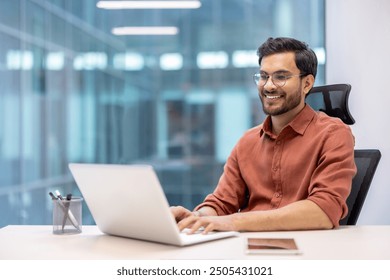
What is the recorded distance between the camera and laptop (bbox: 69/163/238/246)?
4.33 ft

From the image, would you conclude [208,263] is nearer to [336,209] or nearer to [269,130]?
[336,209]

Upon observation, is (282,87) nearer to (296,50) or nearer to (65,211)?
(296,50)

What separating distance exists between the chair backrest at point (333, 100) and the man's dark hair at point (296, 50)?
0.20 meters

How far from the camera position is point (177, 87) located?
13.5ft

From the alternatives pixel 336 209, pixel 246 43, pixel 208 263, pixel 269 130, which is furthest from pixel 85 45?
pixel 208 263

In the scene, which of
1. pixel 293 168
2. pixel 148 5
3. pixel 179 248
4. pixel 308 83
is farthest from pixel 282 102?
pixel 148 5

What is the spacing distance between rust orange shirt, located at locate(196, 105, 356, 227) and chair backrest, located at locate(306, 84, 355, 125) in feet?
0.58

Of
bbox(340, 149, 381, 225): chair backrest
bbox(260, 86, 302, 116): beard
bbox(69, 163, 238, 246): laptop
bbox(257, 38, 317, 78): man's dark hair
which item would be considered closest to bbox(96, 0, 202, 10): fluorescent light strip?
bbox(257, 38, 317, 78): man's dark hair

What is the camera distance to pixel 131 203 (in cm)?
141

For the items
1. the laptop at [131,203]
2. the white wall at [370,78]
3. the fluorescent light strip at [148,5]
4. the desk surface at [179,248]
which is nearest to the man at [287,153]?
the desk surface at [179,248]

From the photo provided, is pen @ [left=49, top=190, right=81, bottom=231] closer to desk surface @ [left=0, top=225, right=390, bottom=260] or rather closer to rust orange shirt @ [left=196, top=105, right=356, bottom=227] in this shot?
desk surface @ [left=0, top=225, right=390, bottom=260]

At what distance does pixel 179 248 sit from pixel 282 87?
102 cm

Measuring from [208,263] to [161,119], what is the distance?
2.93 m

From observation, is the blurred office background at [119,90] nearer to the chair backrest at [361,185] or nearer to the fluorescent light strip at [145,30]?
the fluorescent light strip at [145,30]
